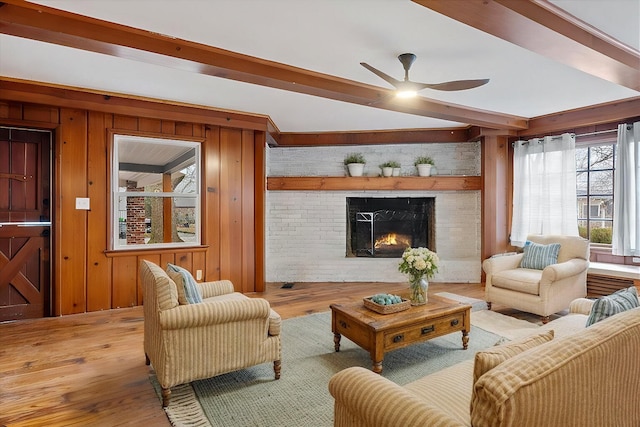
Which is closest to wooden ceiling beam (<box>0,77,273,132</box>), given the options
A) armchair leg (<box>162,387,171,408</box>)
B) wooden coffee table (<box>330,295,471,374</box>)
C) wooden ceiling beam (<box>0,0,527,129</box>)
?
wooden ceiling beam (<box>0,0,527,129</box>)

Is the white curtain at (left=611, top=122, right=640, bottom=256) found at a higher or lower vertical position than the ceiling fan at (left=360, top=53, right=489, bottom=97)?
lower

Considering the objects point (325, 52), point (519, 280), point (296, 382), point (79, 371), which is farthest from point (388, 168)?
point (79, 371)

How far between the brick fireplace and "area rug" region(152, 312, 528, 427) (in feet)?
7.43

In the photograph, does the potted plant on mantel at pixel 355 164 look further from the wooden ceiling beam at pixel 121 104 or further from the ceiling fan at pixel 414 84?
the ceiling fan at pixel 414 84

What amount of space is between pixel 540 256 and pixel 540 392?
11.6ft

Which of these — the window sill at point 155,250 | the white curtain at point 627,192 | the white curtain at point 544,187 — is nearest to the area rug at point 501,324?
the white curtain at point 627,192

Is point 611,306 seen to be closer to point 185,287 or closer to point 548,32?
point 548,32

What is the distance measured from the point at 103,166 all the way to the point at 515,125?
5197mm

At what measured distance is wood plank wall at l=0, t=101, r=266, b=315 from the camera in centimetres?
366

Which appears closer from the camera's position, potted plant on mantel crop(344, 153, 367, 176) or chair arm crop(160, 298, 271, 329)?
chair arm crop(160, 298, 271, 329)

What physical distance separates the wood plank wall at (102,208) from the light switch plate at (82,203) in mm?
37

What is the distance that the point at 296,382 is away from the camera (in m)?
2.34

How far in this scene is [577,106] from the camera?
4.18 m

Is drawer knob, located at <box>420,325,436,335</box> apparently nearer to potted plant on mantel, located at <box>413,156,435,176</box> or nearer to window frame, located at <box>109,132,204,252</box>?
window frame, located at <box>109,132,204,252</box>
